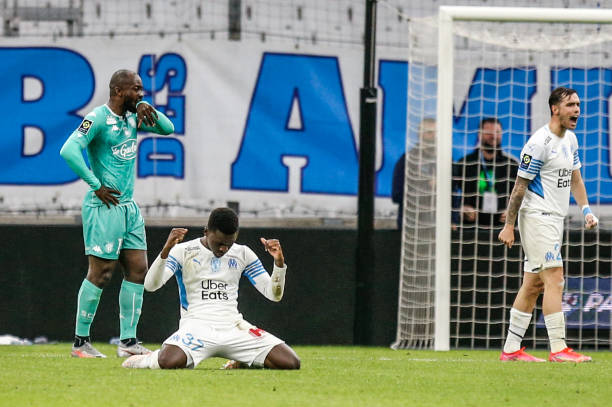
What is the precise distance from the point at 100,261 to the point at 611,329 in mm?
4773

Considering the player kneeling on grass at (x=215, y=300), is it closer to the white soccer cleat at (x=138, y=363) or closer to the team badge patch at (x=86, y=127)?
the white soccer cleat at (x=138, y=363)

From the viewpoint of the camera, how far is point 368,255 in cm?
1045

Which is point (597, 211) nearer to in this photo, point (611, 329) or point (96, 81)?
point (611, 329)

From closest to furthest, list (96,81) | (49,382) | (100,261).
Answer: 1. (49,382)
2. (100,261)
3. (96,81)

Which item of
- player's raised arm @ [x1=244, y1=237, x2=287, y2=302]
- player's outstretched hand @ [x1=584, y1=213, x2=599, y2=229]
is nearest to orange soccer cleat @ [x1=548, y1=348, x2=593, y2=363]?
player's outstretched hand @ [x1=584, y1=213, x2=599, y2=229]

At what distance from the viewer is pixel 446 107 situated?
31.9 ft

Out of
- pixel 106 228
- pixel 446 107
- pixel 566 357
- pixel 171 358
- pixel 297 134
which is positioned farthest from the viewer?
pixel 297 134

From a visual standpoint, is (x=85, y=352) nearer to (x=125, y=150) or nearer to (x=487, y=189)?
(x=125, y=150)

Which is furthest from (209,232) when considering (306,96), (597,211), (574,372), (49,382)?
(597,211)

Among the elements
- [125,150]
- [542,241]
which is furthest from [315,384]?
[125,150]

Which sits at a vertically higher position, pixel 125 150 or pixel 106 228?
pixel 125 150

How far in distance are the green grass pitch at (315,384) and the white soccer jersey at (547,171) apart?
3.61ft

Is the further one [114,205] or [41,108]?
[41,108]

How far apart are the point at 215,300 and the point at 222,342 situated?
287 millimetres
